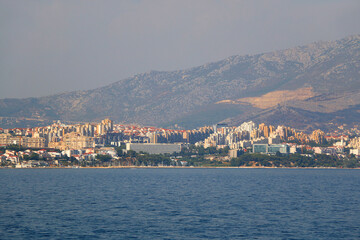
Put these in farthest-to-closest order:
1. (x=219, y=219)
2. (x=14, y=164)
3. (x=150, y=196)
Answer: (x=14, y=164) → (x=150, y=196) → (x=219, y=219)

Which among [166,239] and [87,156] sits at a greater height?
[87,156]

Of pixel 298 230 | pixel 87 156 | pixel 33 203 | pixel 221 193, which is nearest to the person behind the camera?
pixel 298 230

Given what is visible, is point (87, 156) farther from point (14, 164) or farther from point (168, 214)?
point (168, 214)

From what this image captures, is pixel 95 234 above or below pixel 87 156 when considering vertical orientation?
below

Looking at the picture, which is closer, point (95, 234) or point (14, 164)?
point (95, 234)

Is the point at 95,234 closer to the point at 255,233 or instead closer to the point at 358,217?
the point at 255,233

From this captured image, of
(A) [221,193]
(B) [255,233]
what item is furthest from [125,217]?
(A) [221,193]

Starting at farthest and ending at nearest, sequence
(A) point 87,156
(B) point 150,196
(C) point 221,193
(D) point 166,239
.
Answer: (A) point 87,156 → (C) point 221,193 → (B) point 150,196 → (D) point 166,239

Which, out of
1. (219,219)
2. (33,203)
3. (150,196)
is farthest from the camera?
(150,196)

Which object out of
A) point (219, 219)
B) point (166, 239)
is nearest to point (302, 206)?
point (219, 219)
